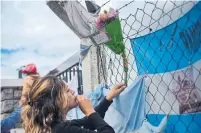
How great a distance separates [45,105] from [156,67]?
0.67 metres

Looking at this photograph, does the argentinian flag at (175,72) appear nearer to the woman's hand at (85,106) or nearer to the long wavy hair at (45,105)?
the woman's hand at (85,106)

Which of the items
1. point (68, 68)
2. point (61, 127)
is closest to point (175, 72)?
point (61, 127)

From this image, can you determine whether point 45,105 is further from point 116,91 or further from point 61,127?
point 116,91

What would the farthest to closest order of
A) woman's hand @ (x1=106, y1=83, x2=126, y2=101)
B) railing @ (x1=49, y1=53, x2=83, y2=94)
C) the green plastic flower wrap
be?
1. railing @ (x1=49, y1=53, x2=83, y2=94)
2. the green plastic flower wrap
3. woman's hand @ (x1=106, y1=83, x2=126, y2=101)

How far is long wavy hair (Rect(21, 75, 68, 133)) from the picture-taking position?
1.25 metres

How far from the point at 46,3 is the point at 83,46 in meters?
0.53

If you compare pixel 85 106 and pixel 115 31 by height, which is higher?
pixel 115 31

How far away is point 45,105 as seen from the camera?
125cm

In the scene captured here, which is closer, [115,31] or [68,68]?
[115,31]

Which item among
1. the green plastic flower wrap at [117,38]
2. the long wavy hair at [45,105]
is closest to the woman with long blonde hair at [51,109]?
the long wavy hair at [45,105]

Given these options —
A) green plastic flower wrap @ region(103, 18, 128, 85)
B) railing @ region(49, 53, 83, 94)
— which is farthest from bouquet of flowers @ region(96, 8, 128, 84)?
railing @ region(49, 53, 83, 94)

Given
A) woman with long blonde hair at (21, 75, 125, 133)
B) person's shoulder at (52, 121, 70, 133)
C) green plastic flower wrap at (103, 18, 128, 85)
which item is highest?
green plastic flower wrap at (103, 18, 128, 85)

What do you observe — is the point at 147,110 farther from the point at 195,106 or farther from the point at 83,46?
the point at 83,46

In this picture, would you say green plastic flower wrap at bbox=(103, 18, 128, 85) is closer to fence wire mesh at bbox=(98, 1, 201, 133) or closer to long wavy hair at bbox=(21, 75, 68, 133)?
fence wire mesh at bbox=(98, 1, 201, 133)
